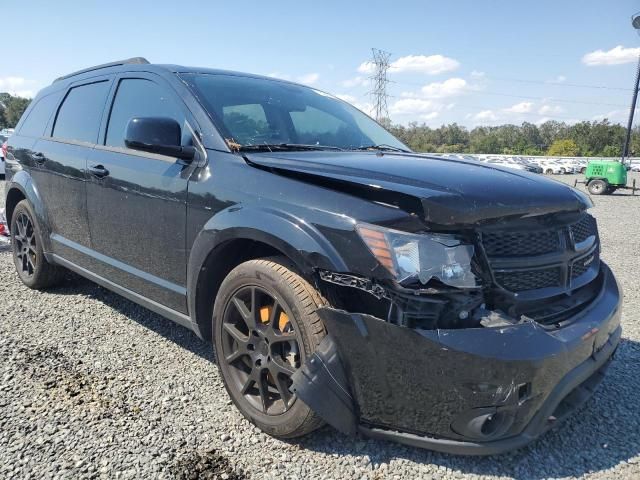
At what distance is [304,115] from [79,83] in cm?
212

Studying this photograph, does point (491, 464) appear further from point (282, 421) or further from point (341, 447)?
point (282, 421)

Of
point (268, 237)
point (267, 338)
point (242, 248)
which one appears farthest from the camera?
point (242, 248)

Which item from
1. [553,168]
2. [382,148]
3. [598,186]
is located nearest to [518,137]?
[553,168]

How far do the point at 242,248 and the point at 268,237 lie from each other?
1.31 feet

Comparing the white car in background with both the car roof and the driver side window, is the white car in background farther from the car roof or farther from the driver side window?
the driver side window

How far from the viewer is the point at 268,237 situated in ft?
7.38

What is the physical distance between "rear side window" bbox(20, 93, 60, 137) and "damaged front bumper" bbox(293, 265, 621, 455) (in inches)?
147

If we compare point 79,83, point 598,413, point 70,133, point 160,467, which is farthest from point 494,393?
point 79,83

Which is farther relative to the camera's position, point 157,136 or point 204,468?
point 157,136

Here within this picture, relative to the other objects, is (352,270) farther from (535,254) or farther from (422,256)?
(535,254)

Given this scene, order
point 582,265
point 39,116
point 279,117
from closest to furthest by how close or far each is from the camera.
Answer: point 582,265 < point 279,117 < point 39,116

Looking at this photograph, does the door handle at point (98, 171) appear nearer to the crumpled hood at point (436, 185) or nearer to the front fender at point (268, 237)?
the front fender at point (268, 237)

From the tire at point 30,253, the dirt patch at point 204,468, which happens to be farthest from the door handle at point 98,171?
the dirt patch at point 204,468

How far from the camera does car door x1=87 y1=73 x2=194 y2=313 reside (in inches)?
112
